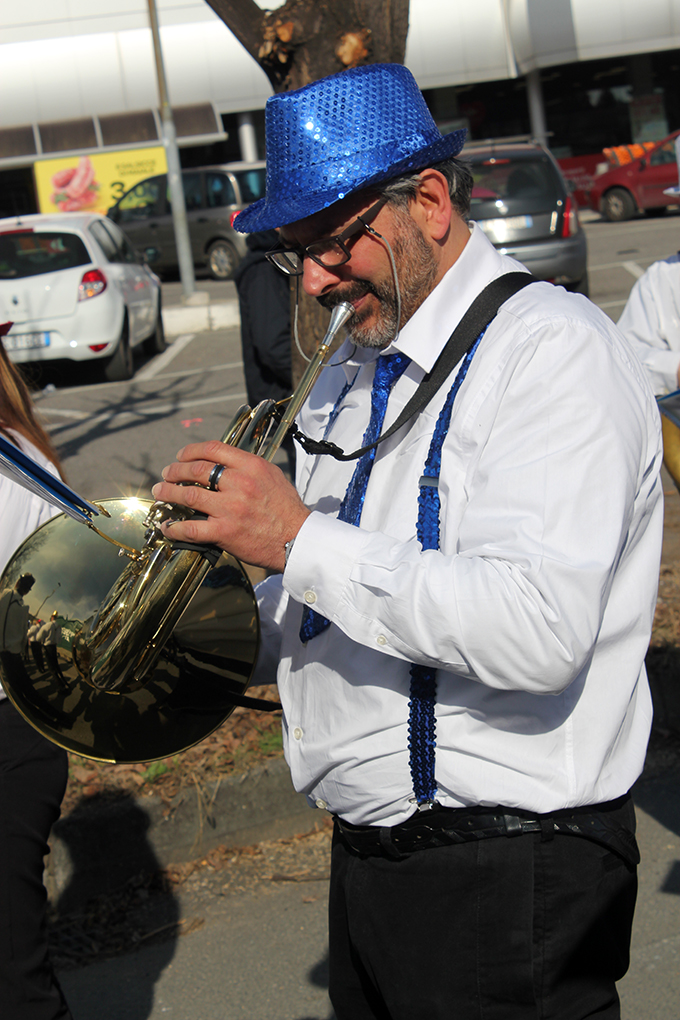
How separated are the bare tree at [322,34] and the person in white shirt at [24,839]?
2012 mm

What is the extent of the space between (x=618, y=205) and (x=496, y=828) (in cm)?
2020

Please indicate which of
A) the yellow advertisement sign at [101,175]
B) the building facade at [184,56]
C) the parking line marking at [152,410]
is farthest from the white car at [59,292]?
the building facade at [184,56]

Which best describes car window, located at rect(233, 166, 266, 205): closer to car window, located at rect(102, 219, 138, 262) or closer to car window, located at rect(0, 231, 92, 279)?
car window, located at rect(102, 219, 138, 262)

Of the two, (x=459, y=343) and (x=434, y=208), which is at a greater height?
(x=434, y=208)

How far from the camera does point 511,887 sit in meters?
1.55

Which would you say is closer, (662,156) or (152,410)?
(152,410)

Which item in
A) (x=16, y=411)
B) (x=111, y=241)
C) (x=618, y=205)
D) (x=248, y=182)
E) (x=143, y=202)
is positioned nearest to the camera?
(x=16, y=411)

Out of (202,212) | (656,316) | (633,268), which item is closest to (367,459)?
(656,316)

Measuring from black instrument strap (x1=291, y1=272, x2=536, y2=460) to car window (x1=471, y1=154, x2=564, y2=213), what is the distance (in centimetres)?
918

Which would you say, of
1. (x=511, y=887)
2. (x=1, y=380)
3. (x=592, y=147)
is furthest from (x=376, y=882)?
(x=592, y=147)

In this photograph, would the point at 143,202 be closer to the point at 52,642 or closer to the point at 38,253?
the point at 38,253

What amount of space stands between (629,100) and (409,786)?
2884cm

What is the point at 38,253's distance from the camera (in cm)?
1009

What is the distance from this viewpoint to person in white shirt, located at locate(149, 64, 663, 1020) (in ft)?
4.54
